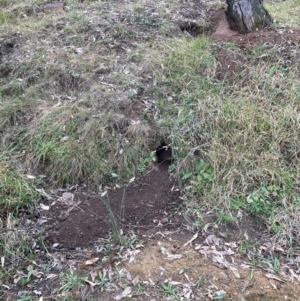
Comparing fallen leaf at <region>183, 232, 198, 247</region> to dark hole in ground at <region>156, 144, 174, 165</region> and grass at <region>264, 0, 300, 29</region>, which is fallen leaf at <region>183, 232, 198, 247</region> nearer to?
dark hole in ground at <region>156, 144, 174, 165</region>

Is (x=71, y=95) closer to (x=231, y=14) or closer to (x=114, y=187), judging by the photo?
(x=114, y=187)

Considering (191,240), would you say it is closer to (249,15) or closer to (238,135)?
(238,135)

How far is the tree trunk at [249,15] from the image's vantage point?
482 cm

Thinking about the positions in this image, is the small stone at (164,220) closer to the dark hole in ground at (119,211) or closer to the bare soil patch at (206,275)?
the dark hole in ground at (119,211)

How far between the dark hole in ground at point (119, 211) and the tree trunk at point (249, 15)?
8.43 ft

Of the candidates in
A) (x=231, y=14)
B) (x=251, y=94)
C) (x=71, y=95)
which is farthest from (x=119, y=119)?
(x=231, y=14)

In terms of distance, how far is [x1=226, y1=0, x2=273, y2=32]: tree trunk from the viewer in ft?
15.8

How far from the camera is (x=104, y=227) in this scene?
2.99 meters

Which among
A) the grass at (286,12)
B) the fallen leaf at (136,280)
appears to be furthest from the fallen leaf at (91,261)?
the grass at (286,12)

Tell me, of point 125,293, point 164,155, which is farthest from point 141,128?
point 125,293

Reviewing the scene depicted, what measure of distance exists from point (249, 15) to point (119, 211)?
322 centimetres

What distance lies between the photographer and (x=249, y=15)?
15.8 ft

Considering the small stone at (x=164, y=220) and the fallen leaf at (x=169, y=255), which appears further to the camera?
the small stone at (x=164, y=220)

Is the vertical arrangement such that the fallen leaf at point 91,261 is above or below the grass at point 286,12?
below
